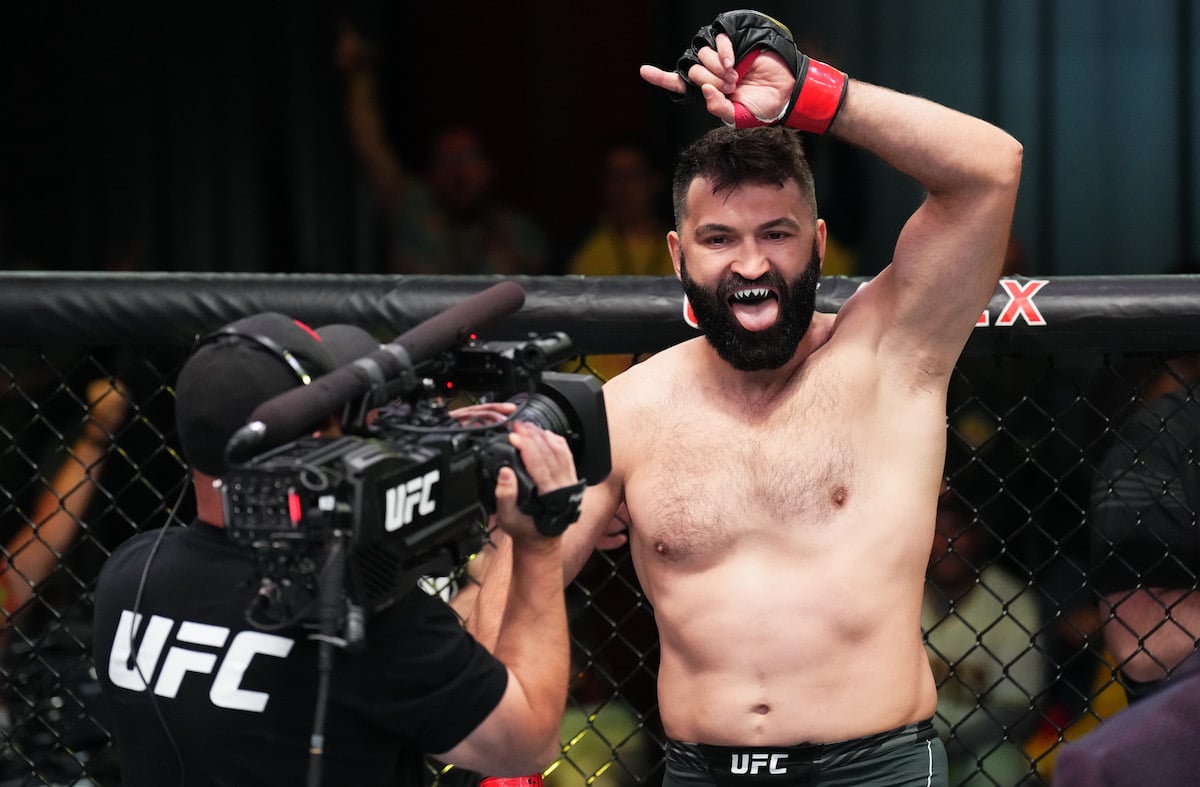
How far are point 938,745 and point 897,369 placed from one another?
47 cm

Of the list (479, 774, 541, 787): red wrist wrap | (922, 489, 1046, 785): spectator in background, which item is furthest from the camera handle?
(922, 489, 1046, 785): spectator in background

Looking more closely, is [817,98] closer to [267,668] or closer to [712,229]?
[712,229]

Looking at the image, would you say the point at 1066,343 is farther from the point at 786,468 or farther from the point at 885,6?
the point at 885,6

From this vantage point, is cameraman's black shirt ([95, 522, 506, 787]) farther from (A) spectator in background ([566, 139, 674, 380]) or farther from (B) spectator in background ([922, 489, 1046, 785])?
(A) spectator in background ([566, 139, 674, 380])

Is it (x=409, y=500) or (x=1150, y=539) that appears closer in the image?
(x=409, y=500)

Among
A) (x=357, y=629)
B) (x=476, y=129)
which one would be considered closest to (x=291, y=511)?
(x=357, y=629)

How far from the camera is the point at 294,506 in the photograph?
111cm

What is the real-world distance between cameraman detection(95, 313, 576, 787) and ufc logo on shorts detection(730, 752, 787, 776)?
1.42 feet

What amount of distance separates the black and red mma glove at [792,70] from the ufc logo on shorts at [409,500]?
2.08 feet

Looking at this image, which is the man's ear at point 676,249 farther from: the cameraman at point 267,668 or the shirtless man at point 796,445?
the cameraman at point 267,668

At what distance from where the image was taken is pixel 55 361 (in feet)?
9.61

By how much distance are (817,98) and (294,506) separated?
822 millimetres

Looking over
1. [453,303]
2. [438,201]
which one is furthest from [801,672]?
[438,201]

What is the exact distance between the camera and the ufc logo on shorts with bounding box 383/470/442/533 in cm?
115
